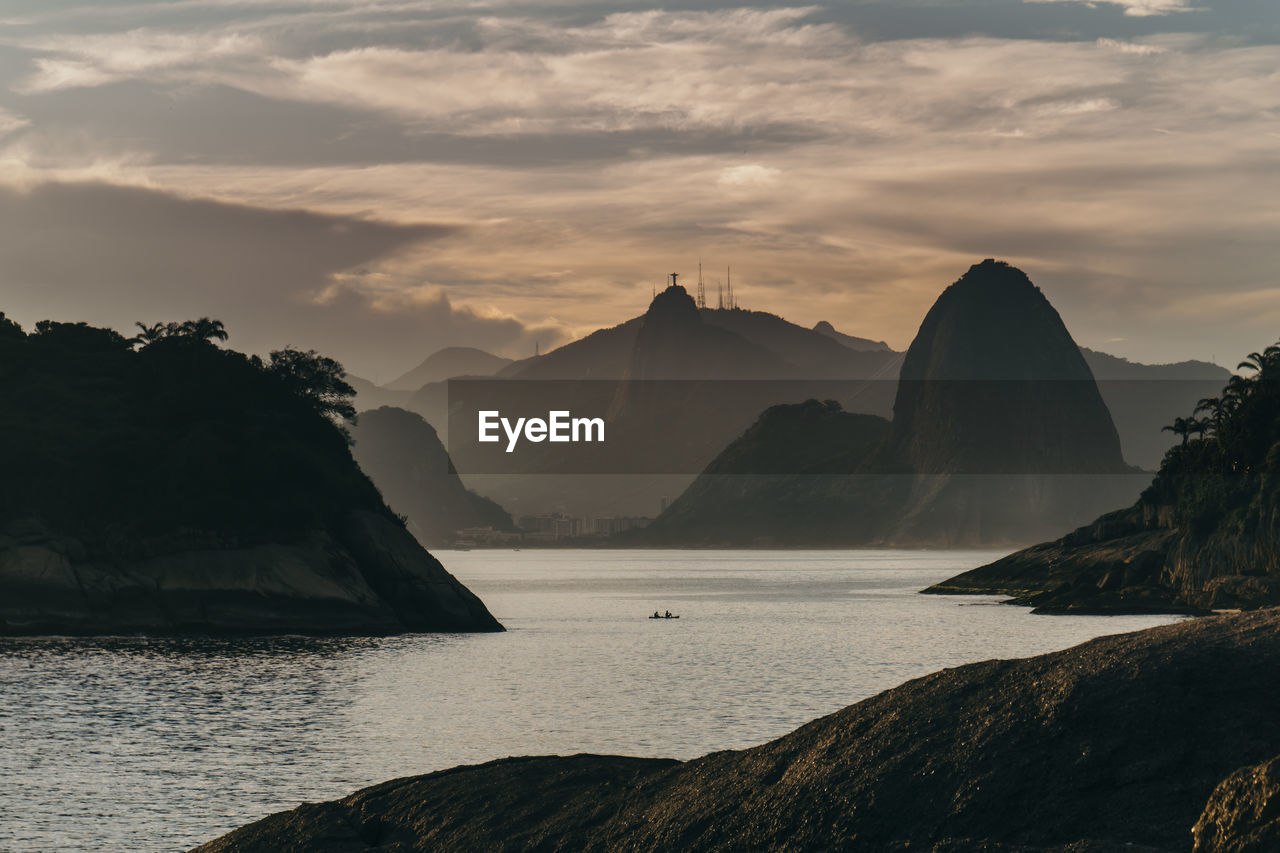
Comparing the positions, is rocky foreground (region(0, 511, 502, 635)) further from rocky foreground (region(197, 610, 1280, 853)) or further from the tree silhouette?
rocky foreground (region(197, 610, 1280, 853))

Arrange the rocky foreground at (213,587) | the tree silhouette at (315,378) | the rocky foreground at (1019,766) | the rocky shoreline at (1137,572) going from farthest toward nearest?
the tree silhouette at (315,378), the rocky shoreline at (1137,572), the rocky foreground at (213,587), the rocky foreground at (1019,766)

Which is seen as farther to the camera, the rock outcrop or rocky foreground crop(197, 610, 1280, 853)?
rocky foreground crop(197, 610, 1280, 853)

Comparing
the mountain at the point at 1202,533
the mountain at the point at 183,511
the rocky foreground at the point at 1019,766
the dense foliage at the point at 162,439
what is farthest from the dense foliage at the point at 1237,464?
the rocky foreground at the point at 1019,766

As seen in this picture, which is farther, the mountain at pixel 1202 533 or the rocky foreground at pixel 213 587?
the mountain at pixel 1202 533

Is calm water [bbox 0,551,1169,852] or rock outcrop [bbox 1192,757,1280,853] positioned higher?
rock outcrop [bbox 1192,757,1280,853]

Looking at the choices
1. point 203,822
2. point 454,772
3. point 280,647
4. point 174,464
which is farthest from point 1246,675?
point 174,464

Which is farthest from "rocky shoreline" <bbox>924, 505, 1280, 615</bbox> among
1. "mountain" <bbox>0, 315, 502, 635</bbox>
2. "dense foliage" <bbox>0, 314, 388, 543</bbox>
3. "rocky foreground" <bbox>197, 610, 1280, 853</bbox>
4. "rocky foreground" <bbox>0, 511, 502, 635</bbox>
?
"rocky foreground" <bbox>197, 610, 1280, 853</bbox>

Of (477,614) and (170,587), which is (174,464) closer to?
(170,587)

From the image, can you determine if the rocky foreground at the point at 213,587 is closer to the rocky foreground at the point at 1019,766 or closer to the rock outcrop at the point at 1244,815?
the rocky foreground at the point at 1019,766
